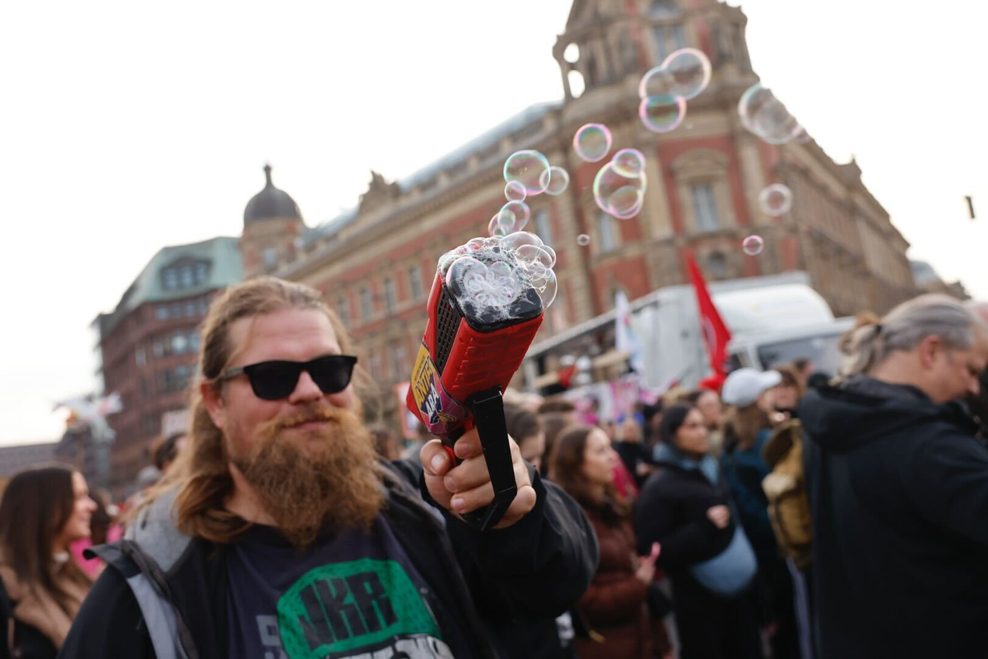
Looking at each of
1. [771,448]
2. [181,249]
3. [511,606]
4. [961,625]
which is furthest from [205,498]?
[181,249]

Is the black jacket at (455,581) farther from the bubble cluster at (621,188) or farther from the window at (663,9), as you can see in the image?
the window at (663,9)

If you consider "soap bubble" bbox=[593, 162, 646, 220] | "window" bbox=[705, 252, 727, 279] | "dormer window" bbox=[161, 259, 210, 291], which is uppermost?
"dormer window" bbox=[161, 259, 210, 291]

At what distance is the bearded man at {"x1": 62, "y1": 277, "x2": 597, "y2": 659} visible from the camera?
1.58m

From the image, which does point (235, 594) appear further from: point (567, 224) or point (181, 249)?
point (181, 249)

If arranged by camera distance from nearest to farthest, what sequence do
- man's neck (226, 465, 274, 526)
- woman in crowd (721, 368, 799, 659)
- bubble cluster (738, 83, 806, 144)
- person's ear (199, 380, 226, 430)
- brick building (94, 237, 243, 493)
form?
man's neck (226, 465, 274, 526) < person's ear (199, 380, 226, 430) < woman in crowd (721, 368, 799, 659) < bubble cluster (738, 83, 806, 144) < brick building (94, 237, 243, 493)

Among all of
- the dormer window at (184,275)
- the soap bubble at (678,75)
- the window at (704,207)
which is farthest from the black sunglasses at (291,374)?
the dormer window at (184,275)

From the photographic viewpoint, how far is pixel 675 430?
4.55 meters

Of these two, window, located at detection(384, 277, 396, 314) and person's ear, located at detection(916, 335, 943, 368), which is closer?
person's ear, located at detection(916, 335, 943, 368)

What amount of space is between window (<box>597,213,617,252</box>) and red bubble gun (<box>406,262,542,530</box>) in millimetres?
26771

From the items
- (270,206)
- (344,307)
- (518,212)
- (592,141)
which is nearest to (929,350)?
(518,212)

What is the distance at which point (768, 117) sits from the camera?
745cm

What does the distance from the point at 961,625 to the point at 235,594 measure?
1.94 m

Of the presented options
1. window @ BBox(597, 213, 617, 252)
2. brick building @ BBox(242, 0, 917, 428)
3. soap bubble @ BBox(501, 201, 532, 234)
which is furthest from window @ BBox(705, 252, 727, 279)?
soap bubble @ BBox(501, 201, 532, 234)

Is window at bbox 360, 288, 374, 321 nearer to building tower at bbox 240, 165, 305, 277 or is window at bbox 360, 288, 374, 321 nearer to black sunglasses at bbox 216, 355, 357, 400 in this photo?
building tower at bbox 240, 165, 305, 277
